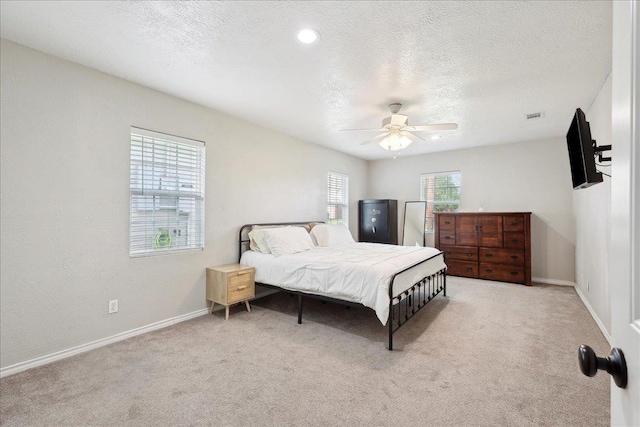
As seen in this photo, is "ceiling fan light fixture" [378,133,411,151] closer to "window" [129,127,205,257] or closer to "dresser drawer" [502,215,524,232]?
"window" [129,127,205,257]

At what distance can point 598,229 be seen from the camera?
3.31 metres

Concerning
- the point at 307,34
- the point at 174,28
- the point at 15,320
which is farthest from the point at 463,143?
the point at 15,320

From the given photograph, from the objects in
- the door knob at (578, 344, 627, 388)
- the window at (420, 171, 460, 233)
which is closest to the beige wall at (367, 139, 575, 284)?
the window at (420, 171, 460, 233)

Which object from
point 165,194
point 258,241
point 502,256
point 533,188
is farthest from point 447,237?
point 165,194

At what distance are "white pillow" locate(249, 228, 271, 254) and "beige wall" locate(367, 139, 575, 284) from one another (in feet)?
13.4

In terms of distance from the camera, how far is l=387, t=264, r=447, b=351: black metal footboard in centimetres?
279

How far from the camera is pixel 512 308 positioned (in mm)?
3881

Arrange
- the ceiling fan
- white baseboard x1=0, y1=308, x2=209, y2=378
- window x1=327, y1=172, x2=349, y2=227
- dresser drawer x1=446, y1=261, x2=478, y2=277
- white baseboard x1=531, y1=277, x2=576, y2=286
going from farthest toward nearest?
1. window x1=327, y1=172, x2=349, y2=227
2. dresser drawer x1=446, y1=261, x2=478, y2=277
3. white baseboard x1=531, y1=277, x2=576, y2=286
4. the ceiling fan
5. white baseboard x1=0, y1=308, x2=209, y2=378

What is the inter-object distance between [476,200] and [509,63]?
152 inches

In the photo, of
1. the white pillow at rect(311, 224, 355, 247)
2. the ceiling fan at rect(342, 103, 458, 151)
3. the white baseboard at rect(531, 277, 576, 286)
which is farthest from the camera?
the white baseboard at rect(531, 277, 576, 286)

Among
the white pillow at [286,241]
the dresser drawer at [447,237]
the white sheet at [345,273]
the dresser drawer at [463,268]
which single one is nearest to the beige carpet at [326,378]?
the white sheet at [345,273]

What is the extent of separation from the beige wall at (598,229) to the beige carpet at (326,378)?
0.34 meters

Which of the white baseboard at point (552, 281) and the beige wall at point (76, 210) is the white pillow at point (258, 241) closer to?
the beige wall at point (76, 210)

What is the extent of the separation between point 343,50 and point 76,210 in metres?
2.79
